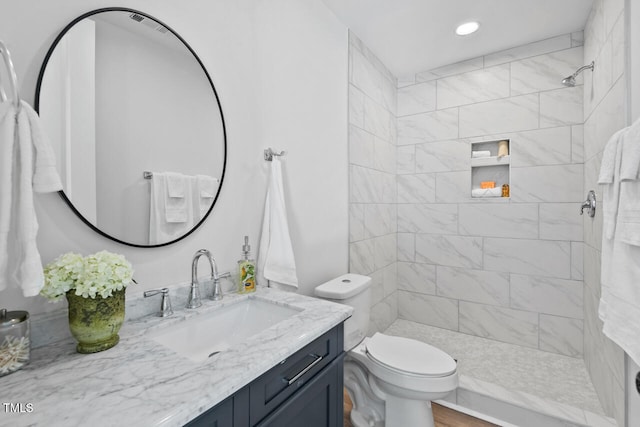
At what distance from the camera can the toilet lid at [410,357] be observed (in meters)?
1.48

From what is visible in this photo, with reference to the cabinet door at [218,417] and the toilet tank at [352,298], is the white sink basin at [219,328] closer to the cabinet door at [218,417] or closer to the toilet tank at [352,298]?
the cabinet door at [218,417]

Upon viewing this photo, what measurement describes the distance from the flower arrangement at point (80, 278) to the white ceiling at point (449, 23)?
2057mm

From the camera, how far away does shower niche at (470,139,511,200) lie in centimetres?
255

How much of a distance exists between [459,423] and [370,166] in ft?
6.17

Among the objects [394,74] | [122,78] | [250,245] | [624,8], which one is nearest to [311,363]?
[250,245]

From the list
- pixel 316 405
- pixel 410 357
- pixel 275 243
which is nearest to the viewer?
pixel 316 405

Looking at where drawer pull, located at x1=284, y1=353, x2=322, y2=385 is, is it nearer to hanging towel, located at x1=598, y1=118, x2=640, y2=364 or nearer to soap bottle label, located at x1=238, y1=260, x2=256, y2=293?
soap bottle label, located at x1=238, y1=260, x2=256, y2=293

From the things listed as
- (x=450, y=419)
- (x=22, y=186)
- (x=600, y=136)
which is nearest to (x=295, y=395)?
(x=22, y=186)

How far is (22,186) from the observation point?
71cm

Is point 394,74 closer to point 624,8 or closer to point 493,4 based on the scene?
point 493,4

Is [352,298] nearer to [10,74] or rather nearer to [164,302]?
[164,302]

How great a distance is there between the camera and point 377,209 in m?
2.66

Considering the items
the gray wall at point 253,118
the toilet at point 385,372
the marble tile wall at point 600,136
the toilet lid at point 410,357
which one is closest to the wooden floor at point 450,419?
the toilet at point 385,372

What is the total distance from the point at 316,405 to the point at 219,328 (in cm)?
45
